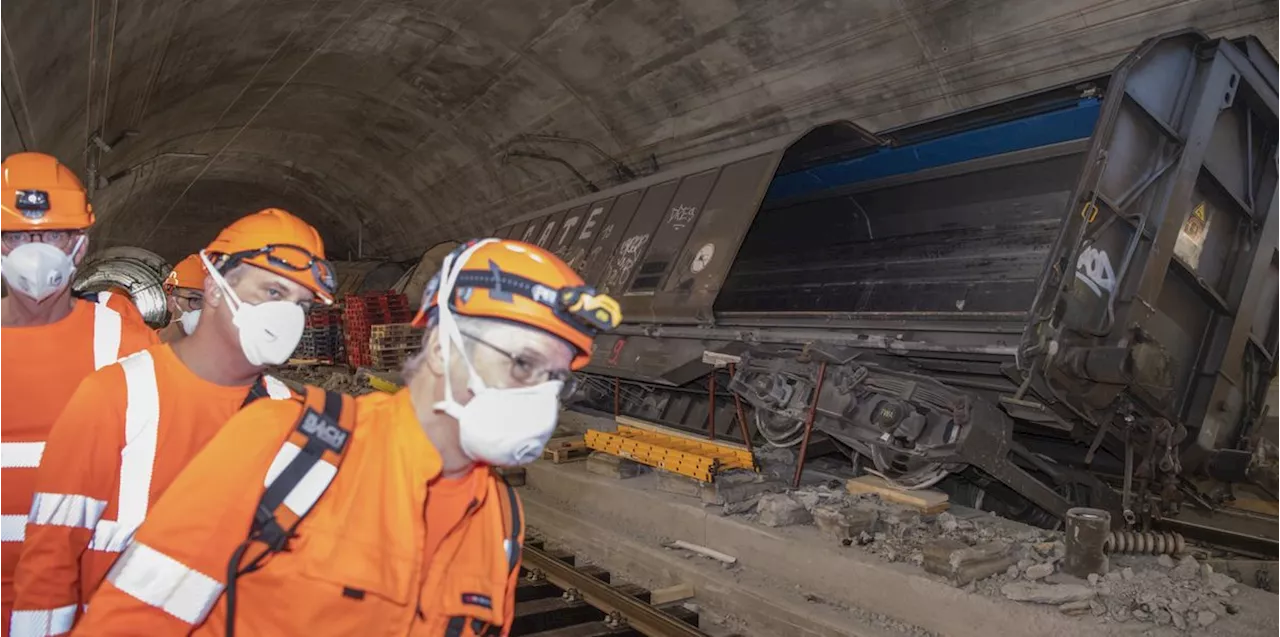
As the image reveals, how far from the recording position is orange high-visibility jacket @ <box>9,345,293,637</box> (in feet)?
5.81

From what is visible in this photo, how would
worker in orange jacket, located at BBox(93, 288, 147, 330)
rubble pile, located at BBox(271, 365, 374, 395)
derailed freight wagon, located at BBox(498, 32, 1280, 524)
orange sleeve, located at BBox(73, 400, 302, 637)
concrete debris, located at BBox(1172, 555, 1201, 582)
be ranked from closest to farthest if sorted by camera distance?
orange sleeve, located at BBox(73, 400, 302, 637) → worker in orange jacket, located at BBox(93, 288, 147, 330) → concrete debris, located at BBox(1172, 555, 1201, 582) → derailed freight wagon, located at BBox(498, 32, 1280, 524) → rubble pile, located at BBox(271, 365, 374, 395)

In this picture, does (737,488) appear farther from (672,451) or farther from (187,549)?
(187,549)

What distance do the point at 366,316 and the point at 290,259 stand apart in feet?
42.7

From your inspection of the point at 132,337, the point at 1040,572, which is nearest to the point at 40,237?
the point at 132,337

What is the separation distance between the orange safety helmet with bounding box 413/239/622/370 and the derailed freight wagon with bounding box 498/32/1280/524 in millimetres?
3639

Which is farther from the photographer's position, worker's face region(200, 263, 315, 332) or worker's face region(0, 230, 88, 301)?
worker's face region(0, 230, 88, 301)

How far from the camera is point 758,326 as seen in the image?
655cm

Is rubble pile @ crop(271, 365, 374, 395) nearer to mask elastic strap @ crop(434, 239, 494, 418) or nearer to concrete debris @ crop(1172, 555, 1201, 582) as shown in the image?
concrete debris @ crop(1172, 555, 1201, 582)

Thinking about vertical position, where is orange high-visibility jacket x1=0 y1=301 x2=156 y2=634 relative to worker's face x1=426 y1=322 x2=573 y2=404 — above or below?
below

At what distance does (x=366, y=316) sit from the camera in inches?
575

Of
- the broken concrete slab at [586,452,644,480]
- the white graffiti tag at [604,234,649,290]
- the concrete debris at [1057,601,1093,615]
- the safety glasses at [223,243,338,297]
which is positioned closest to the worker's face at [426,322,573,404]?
the safety glasses at [223,243,338,297]

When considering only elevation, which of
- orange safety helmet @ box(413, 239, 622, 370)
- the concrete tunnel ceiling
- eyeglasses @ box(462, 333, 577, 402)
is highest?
the concrete tunnel ceiling

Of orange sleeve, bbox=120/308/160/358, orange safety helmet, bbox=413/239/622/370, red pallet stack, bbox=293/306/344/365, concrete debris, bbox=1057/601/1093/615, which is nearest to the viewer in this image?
orange safety helmet, bbox=413/239/622/370

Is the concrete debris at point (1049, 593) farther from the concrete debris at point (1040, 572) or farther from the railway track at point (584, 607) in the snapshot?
the railway track at point (584, 607)
